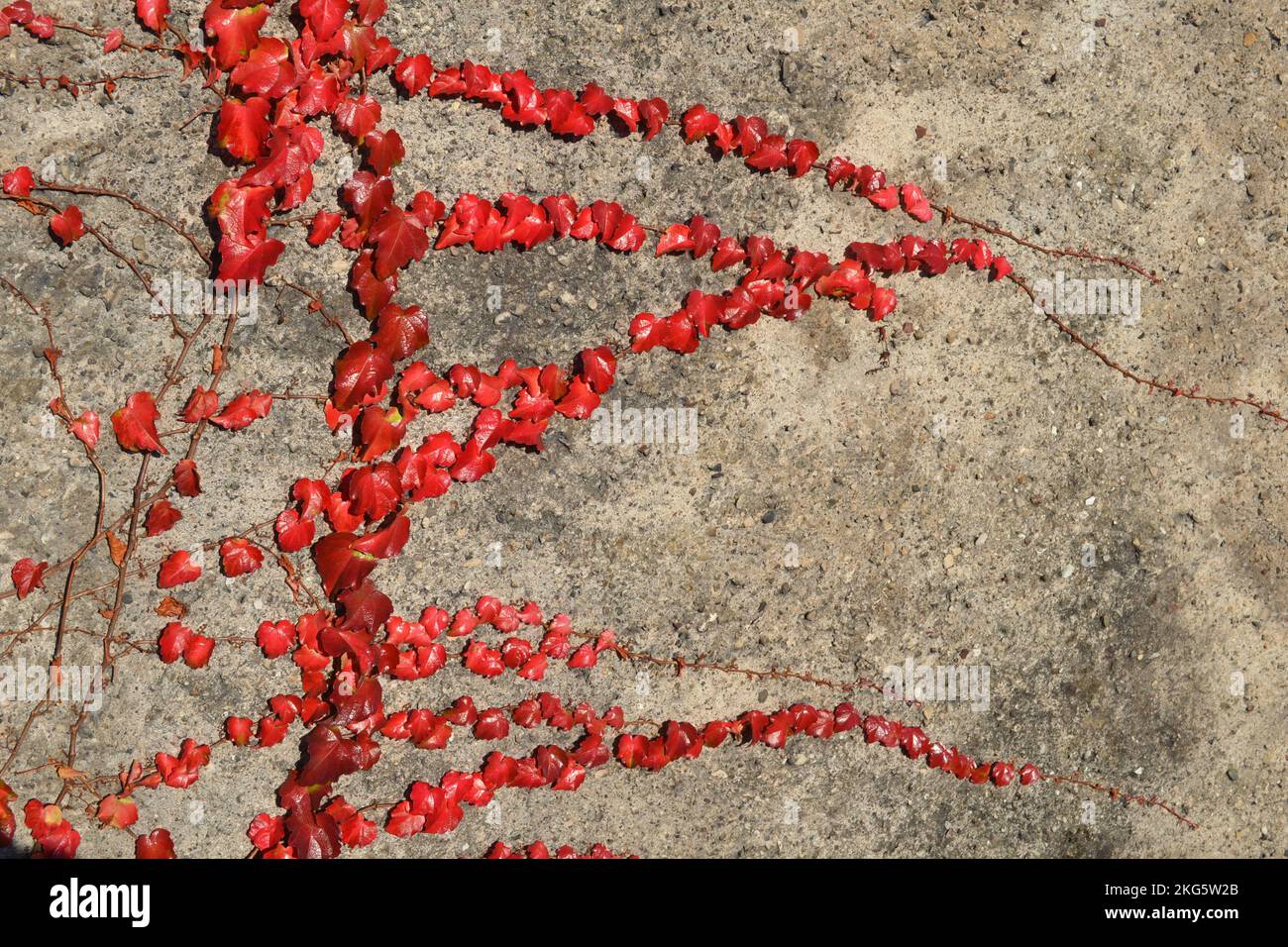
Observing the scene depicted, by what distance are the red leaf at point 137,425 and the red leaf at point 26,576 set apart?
1.34 feet

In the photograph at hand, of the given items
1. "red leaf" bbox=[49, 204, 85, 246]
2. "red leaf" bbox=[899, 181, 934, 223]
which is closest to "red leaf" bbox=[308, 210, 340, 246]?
"red leaf" bbox=[49, 204, 85, 246]

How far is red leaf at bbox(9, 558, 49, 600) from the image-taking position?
8.02 feet

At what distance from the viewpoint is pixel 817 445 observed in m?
2.91

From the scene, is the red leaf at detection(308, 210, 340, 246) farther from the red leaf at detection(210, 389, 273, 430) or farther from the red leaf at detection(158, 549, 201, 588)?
the red leaf at detection(158, 549, 201, 588)

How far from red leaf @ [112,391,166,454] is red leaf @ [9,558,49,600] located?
0.41 meters

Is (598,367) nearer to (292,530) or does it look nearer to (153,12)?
(292,530)

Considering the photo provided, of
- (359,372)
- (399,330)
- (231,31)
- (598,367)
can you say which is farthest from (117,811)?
(231,31)

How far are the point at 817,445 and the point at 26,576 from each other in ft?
7.63

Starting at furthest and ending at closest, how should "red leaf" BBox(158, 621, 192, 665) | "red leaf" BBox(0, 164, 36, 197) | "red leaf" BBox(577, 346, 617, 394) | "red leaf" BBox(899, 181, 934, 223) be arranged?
"red leaf" BBox(899, 181, 934, 223)
"red leaf" BBox(577, 346, 617, 394)
"red leaf" BBox(158, 621, 192, 665)
"red leaf" BBox(0, 164, 36, 197)

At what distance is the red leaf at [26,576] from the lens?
2.44 m

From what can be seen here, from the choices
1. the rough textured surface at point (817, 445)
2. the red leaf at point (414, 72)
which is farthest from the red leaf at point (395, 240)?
the red leaf at point (414, 72)

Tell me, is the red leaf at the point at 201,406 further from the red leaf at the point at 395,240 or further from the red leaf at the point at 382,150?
the red leaf at the point at 382,150
